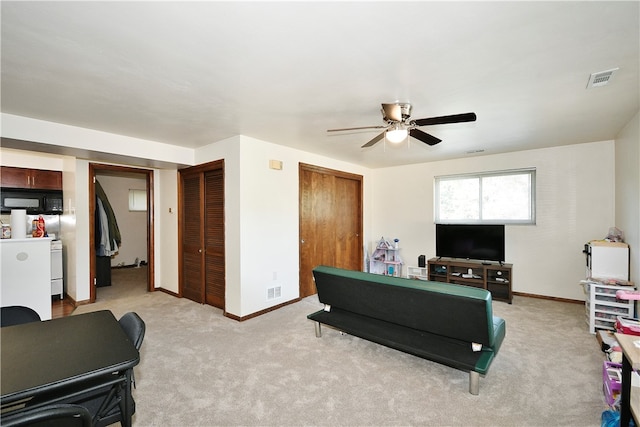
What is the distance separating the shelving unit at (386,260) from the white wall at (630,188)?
126 inches

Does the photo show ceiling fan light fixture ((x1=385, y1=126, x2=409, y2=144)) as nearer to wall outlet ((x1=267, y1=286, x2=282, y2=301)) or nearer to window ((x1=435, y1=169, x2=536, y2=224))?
wall outlet ((x1=267, y1=286, x2=282, y2=301))

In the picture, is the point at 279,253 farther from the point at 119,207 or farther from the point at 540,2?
the point at 119,207

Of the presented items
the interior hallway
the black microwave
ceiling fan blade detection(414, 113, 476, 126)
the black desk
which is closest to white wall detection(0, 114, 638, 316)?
the interior hallway

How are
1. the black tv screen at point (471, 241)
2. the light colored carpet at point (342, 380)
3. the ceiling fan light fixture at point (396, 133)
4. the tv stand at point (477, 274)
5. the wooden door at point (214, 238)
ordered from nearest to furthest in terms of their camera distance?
the light colored carpet at point (342, 380) < the ceiling fan light fixture at point (396, 133) < the wooden door at point (214, 238) < the tv stand at point (477, 274) < the black tv screen at point (471, 241)

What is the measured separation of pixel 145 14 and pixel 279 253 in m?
3.22

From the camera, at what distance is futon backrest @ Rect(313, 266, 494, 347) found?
7.03 feet

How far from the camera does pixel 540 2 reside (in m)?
1.39

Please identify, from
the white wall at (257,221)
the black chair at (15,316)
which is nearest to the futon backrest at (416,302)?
the white wall at (257,221)

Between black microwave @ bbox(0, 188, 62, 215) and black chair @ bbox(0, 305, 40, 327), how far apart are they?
3.85m

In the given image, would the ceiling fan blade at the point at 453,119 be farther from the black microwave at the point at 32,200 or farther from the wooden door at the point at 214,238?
the black microwave at the point at 32,200

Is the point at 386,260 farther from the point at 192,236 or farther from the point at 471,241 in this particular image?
the point at 192,236

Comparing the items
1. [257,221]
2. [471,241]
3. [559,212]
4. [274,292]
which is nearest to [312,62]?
[257,221]

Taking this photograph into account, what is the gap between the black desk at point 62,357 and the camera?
1123mm

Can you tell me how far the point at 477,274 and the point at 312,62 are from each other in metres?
4.46
